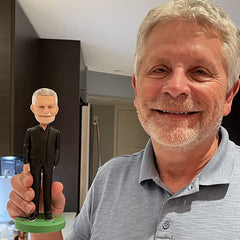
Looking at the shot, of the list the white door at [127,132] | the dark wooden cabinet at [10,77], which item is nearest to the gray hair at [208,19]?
the dark wooden cabinet at [10,77]

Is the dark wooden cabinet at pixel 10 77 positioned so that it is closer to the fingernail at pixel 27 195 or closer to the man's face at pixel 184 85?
the fingernail at pixel 27 195

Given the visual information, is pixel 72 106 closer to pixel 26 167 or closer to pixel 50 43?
pixel 50 43

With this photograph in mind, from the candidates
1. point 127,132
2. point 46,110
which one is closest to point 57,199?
point 46,110

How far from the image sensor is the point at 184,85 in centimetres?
74

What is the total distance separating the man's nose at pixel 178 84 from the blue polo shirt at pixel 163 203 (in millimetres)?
201

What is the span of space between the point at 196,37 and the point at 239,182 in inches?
13.9

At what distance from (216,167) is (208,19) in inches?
13.8

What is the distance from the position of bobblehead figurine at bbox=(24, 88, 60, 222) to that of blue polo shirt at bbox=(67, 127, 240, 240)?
0.14 m

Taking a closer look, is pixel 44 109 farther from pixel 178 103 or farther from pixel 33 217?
pixel 178 103

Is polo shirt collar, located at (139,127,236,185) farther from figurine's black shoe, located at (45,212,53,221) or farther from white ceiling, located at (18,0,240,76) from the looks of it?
white ceiling, located at (18,0,240,76)

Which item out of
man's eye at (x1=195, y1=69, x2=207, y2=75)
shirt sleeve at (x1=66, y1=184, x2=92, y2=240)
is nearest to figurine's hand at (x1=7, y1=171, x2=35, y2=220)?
shirt sleeve at (x1=66, y1=184, x2=92, y2=240)

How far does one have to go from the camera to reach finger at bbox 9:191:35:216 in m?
0.90

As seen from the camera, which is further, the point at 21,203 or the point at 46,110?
the point at 46,110

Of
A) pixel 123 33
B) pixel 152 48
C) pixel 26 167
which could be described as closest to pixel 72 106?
pixel 123 33
